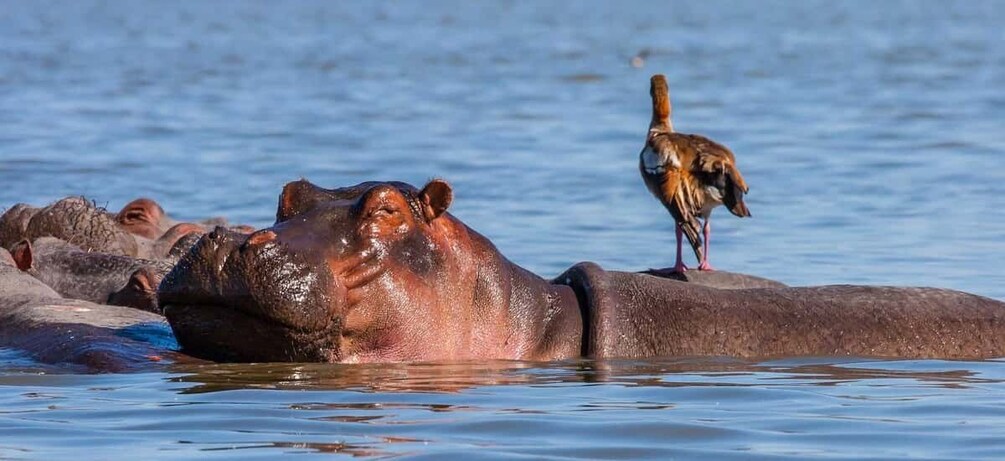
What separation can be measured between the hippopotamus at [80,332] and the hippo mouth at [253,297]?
47cm

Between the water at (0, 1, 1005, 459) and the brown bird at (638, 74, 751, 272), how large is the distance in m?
0.53

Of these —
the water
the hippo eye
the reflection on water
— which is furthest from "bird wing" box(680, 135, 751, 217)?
the hippo eye

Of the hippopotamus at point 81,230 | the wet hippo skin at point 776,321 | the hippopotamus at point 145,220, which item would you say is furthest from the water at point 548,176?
the hippopotamus at point 81,230

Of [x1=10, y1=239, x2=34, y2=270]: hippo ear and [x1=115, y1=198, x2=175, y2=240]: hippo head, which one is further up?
[x1=115, y1=198, x2=175, y2=240]: hippo head

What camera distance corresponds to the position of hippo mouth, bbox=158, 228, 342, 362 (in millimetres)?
6352

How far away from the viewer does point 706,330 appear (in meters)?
7.38

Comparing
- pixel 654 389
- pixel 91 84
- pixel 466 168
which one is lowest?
pixel 654 389

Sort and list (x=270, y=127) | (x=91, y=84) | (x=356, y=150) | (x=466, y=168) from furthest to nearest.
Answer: (x=91, y=84) → (x=270, y=127) → (x=356, y=150) → (x=466, y=168)

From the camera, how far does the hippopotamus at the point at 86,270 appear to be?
8742mm

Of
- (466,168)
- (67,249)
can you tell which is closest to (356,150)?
(466,168)

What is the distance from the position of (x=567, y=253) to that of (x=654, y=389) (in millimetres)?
5666

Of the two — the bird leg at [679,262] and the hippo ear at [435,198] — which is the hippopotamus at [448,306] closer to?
the hippo ear at [435,198]

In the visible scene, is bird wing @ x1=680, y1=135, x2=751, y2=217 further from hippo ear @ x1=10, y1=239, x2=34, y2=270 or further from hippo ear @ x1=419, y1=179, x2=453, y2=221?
hippo ear @ x1=419, y1=179, x2=453, y2=221

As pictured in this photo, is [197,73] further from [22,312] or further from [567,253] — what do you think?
[22,312]
